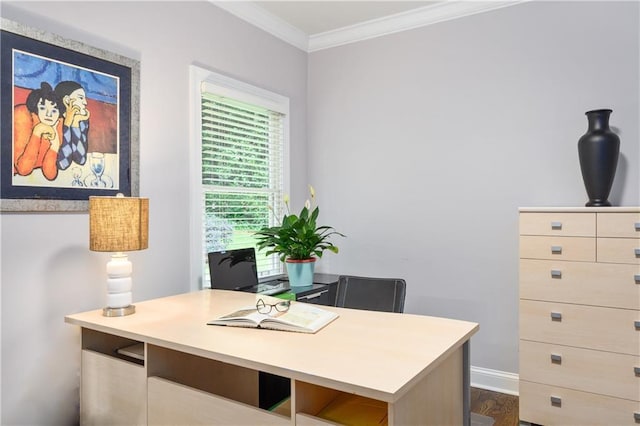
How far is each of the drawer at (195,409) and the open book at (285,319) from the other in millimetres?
276

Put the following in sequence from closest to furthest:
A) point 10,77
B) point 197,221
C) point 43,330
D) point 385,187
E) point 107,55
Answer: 1. point 10,77
2. point 43,330
3. point 107,55
4. point 197,221
5. point 385,187

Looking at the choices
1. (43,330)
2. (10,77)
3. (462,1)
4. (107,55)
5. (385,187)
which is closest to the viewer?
(10,77)

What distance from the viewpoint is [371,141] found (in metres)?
3.48

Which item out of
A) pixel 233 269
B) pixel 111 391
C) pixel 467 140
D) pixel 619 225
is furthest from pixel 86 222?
pixel 619 225

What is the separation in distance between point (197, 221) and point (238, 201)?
46 cm

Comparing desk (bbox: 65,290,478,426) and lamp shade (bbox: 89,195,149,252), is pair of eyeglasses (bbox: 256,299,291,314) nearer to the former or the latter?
desk (bbox: 65,290,478,426)

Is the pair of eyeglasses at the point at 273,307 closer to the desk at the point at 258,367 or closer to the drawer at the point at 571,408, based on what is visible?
the desk at the point at 258,367

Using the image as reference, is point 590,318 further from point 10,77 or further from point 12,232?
point 10,77

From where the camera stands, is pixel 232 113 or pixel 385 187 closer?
pixel 232 113

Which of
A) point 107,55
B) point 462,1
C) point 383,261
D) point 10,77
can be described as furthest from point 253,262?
point 462,1

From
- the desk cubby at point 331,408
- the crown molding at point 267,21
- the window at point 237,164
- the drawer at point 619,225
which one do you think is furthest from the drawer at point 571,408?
the crown molding at point 267,21

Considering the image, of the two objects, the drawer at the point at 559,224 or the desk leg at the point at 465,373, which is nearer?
the desk leg at the point at 465,373

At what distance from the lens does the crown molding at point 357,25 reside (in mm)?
3014

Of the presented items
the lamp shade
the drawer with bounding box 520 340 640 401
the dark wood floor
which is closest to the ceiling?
the lamp shade
